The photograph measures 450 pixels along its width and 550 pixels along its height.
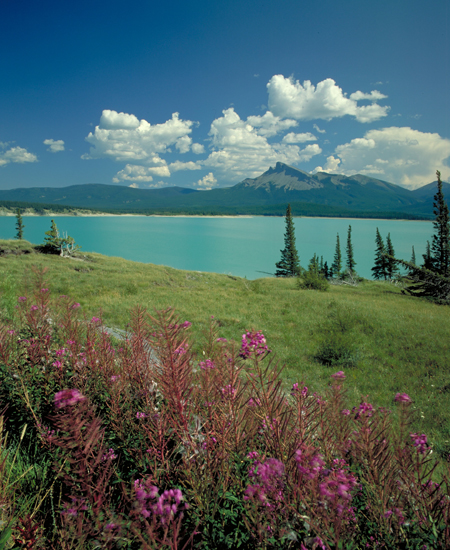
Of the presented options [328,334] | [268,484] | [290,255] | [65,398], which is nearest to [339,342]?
[328,334]

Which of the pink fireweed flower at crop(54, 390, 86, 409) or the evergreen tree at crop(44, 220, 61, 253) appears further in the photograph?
the evergreen tree at crop(44, 220, 61, 253)

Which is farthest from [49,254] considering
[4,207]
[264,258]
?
[4,207]

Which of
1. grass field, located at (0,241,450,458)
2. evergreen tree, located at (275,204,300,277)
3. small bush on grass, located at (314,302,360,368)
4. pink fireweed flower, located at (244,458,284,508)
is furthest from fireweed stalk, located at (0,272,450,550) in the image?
evergreen tree, located at (275,204,300,277)

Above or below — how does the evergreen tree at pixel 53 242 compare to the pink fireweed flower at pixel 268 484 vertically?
above

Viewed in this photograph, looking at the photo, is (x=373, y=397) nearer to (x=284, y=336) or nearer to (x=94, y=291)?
(x=284, y=336)

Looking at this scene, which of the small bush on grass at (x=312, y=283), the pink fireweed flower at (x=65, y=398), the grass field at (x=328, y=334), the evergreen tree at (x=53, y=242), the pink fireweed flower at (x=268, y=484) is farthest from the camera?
the evergreen tree at (x=53, y=242)

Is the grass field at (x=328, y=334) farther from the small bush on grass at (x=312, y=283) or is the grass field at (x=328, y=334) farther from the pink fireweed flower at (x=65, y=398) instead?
the small bush on grass at (x=312, y=283)

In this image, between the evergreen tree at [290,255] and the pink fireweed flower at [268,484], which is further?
the evergreen tree at [290,255]

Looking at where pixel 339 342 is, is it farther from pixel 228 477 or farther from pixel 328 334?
pixel 228 477

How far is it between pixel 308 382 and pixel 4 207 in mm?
232292

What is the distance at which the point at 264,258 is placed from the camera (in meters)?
116

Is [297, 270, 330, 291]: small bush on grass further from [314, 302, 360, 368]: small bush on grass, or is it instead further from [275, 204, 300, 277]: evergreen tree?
[275, 204, 300, 277]: evergreen tree

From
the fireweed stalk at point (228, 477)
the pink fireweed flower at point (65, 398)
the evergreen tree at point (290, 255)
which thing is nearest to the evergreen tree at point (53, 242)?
the fireweed stalk at point (228, 477)

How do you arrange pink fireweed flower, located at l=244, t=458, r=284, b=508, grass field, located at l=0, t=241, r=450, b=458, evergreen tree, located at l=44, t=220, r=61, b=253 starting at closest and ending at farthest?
pink fireweed flower, located at l=244, t=458, r=284, b=508
grass field, located at l=0, t=241, r=450, b=458
evergreen tree, located at l=44, t=220, r=61, b=253
